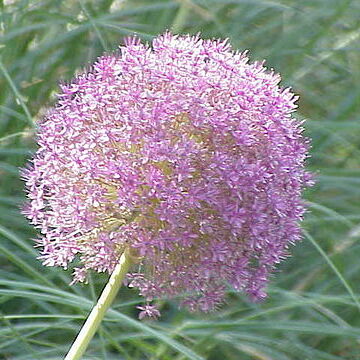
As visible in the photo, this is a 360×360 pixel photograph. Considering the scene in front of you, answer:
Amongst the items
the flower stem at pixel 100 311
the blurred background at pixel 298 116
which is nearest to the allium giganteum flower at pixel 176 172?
the flower stem at pixel 100 311

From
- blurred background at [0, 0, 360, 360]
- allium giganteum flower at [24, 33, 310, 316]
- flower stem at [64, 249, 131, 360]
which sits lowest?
flower stem at [64, 249, 131, 360]

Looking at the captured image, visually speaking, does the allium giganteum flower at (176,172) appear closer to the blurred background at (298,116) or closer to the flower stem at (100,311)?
the flower stem at (100,311)

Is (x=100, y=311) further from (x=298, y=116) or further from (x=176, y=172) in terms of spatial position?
(x=298, y=116)

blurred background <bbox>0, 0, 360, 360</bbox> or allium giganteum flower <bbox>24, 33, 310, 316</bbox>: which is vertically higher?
blurred background <bbox>0, 0, 360, 360</bbox>

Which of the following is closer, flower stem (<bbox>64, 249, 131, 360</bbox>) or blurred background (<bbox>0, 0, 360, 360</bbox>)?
flower stem (<bbox>64, 249, 131, 360</bbox>)

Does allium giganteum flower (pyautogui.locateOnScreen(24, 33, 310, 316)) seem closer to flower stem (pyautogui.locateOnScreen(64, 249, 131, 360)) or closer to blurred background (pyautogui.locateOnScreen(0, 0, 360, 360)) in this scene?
flower stem (pyautogui.locateOnScreen(64, 249, 131, 360))

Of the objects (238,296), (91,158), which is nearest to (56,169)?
(91,158)

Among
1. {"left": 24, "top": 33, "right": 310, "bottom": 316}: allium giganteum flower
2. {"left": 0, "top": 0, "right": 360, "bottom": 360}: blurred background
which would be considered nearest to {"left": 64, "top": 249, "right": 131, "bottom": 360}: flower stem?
{"left": 24, "top": 33, "right": 310, "bottom": 316}: allium giganteum flower
